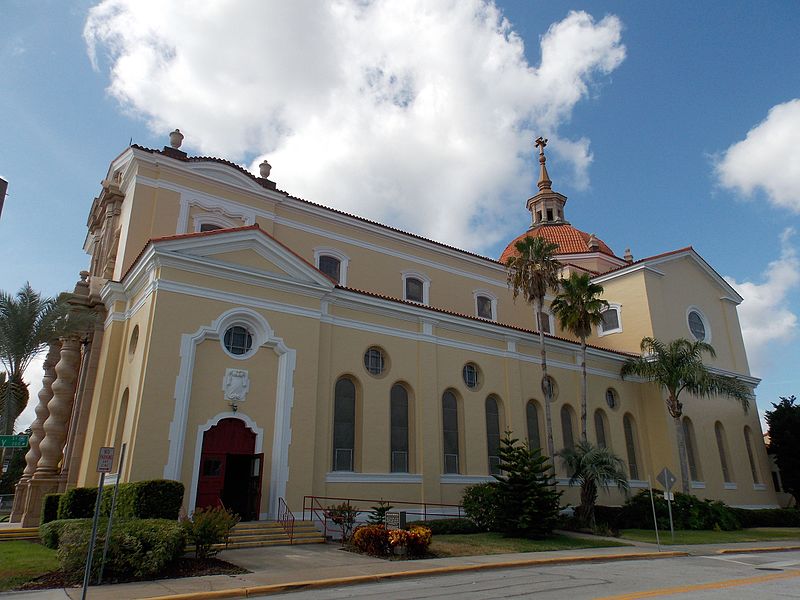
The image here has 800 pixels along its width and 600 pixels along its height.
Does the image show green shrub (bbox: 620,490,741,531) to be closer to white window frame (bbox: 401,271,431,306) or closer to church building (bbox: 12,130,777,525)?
church building (bbox: 12,130,777,525)

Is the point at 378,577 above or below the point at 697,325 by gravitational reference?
below

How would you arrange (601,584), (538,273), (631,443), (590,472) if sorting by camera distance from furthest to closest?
(631,443)
(538,273)
(590,472)
(601,584)

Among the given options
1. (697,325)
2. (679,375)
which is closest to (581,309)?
(679,375)

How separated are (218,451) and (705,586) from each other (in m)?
13.3

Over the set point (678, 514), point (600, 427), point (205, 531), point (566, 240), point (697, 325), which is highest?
point (566, 240)

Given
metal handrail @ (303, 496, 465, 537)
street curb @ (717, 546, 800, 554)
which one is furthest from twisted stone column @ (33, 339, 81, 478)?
street curb @ (717, 546, 800, 554)

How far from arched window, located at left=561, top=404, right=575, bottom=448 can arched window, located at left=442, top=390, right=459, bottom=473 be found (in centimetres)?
654

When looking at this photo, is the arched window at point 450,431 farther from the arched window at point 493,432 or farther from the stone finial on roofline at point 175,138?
the stone finial on roofline at point 175,138

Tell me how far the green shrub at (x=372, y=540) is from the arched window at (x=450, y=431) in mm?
8284

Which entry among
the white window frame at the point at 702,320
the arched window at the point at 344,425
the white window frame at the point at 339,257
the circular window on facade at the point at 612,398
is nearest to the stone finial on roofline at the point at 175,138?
the white window frame at the point at 339,257

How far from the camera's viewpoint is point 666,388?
1271 inches

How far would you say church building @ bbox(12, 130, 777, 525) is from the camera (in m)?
18.4

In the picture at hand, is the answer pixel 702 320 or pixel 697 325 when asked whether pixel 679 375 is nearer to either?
pixel 697 325

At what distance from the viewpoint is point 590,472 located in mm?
23688
